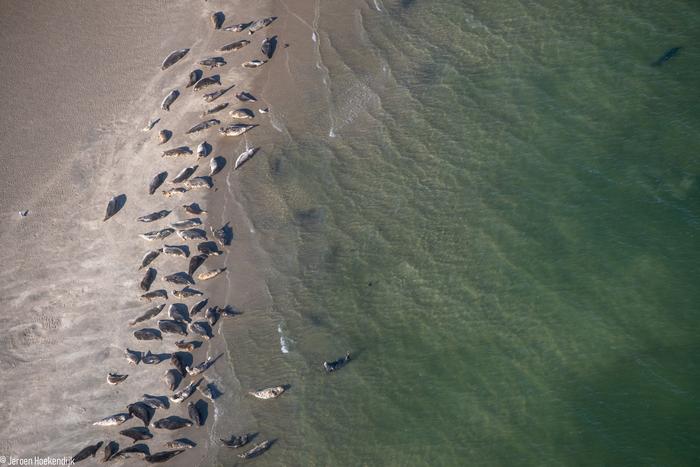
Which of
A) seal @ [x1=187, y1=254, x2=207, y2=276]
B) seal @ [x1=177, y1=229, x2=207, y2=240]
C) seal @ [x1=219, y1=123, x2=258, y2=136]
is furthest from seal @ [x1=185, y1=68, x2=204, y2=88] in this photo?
seal @ [x1=187, y1=254, x2=207, y2=276]

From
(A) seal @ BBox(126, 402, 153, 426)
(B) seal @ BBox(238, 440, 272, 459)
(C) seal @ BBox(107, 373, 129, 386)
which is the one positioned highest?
(C) seal @ BBox(107, 373, 129, 386)

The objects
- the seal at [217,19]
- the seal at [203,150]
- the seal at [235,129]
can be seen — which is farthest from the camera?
the seal at [217,19]

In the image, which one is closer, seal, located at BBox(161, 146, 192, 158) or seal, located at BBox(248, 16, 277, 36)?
seal, located at BBox(161, 146, 192, 158)

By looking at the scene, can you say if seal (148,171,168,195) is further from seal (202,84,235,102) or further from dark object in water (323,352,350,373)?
dark object in water (323,352,350,373)

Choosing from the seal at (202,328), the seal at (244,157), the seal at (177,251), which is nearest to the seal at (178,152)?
the seal at (244,157)

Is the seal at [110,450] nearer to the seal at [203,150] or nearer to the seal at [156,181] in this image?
the seal at [156,181]

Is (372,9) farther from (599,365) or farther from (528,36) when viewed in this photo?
(599,365)
